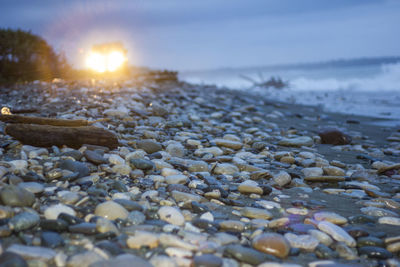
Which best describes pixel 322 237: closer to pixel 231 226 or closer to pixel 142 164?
pixel 231 226

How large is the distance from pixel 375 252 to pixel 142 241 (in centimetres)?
122

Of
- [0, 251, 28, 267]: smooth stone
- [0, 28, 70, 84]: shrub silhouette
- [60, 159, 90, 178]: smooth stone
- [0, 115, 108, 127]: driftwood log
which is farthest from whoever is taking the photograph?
[0, 28, 70, 84]: shrub silhouette

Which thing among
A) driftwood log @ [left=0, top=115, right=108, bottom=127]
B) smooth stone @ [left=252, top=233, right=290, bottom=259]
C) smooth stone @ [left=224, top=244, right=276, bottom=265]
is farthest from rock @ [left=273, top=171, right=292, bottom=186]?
driftwood log @ [left=0, top=115, right=108, bottom=127]

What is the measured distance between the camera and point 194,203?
6.81ft

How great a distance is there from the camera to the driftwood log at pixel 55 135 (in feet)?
9.36

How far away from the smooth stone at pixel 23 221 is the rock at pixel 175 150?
65.9 inches

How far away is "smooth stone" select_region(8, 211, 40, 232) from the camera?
1.58 metres

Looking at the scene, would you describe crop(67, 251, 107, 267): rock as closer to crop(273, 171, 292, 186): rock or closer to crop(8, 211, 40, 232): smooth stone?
crop(8, 211, 40, 232): smooth stone

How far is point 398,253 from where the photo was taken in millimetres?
1701

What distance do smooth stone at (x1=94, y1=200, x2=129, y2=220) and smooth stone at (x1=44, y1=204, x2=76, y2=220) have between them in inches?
5.5

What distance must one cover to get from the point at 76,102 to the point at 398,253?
15.7 ft

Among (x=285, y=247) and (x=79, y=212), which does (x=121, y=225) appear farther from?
(x=285, y=247)

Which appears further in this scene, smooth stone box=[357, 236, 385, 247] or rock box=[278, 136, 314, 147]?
rock box=[278, 136, 314, 147]

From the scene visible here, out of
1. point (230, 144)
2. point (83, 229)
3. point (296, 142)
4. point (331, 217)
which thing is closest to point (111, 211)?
point (83, 229)
